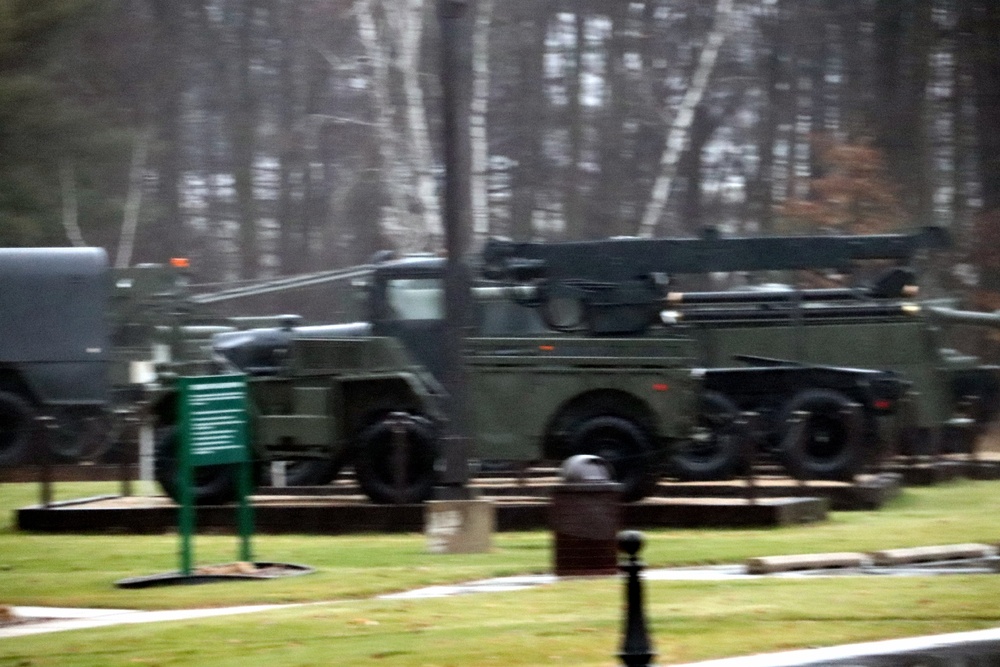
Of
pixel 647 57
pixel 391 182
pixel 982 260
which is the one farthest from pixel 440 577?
pixel 647 57

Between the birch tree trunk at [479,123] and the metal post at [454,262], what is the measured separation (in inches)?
817

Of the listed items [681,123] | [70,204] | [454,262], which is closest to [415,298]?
[454,262]

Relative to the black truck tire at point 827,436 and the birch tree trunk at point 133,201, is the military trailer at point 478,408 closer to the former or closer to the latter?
the black truck tire at point 827,436

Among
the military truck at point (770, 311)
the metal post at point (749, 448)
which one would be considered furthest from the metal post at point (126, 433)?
the metal post at point (749, 448)

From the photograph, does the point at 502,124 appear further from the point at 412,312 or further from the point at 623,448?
the point at 623,448

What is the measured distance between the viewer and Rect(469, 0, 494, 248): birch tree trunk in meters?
37.6

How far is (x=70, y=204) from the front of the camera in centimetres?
4234

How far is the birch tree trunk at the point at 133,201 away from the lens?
43344 millimetres

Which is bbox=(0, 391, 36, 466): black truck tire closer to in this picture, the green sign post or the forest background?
the green sign post

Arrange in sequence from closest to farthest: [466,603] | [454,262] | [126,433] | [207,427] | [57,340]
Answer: [466,603] → [207,427] → [454,262] → [126,433] → [57,340]

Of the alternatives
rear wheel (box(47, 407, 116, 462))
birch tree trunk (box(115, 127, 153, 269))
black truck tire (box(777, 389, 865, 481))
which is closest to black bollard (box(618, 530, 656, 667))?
black truck tire (box(777, 389, 865, 481))

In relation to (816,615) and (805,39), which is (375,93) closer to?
(805,39)

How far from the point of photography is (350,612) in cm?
1190

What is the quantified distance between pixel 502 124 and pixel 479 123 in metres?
8.87
